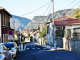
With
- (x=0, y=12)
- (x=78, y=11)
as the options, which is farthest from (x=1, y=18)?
(x=78, y=11)

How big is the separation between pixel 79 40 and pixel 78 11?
45768 millimetres

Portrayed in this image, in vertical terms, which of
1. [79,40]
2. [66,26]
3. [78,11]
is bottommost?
[79,40]

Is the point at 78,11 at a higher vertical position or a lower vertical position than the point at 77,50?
higher

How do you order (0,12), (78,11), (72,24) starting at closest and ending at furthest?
(0,12), (72,24), (78,11)

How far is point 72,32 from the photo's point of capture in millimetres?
20719

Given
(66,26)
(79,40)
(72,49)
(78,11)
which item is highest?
(78,11)

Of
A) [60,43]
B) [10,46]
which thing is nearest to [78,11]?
[60,43]

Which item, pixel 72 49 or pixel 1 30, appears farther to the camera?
pixel 1 30

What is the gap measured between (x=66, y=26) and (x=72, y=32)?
764 inches

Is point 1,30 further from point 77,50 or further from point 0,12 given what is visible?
point 77,50

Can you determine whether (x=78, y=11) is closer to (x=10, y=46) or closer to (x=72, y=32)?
(x=72, y=32)

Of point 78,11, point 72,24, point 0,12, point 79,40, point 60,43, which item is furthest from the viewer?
A: point 78,11

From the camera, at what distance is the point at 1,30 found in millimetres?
27875

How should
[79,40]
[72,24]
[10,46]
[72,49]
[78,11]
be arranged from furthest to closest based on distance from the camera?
[78,11], [72,24], [72,49], [79,40], [10,46]
